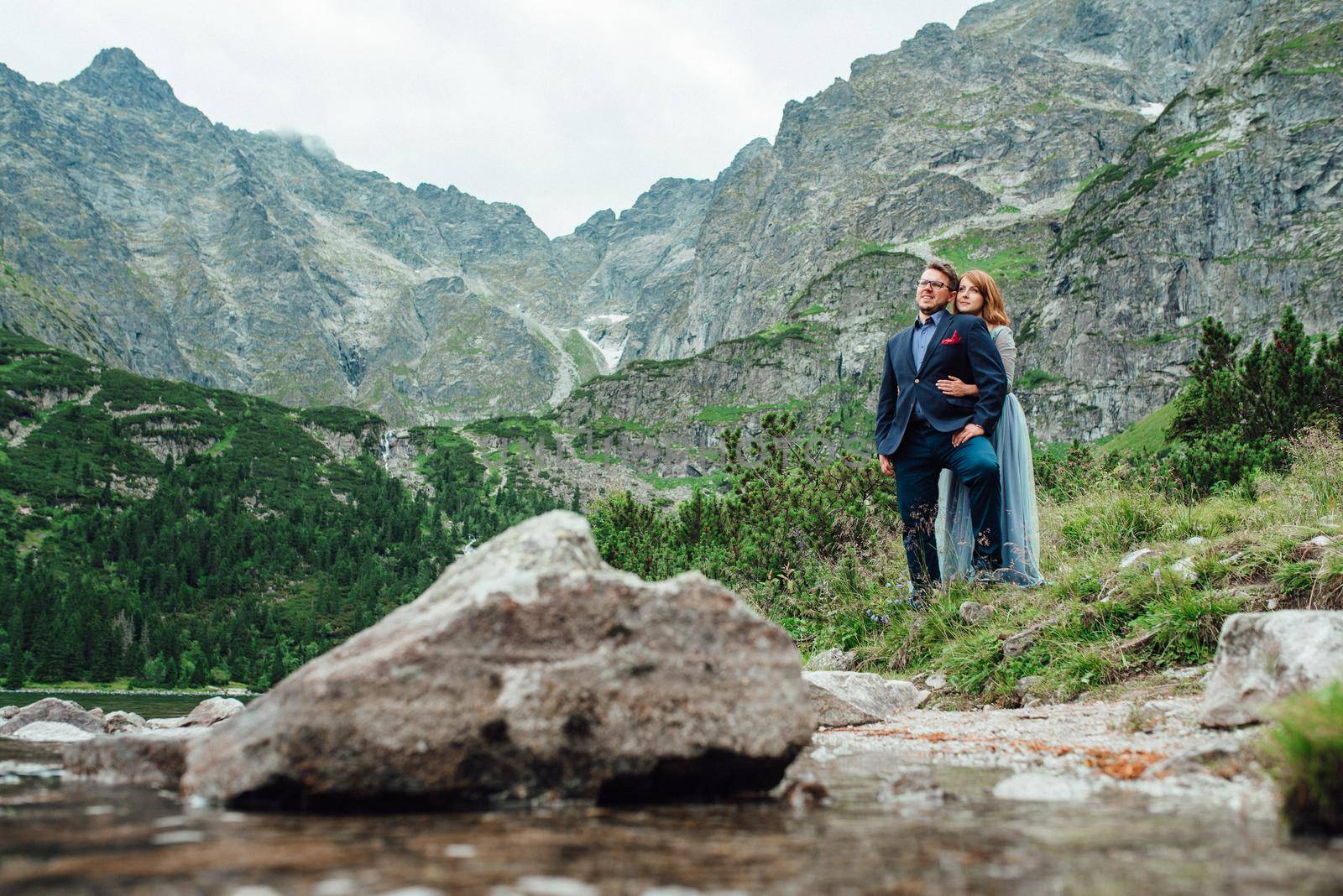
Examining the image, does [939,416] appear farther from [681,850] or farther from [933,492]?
[681,850]

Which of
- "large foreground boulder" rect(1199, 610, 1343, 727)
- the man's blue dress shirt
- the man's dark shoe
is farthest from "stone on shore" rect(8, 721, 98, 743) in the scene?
"large foreground boulder" rect(1199, 610, 1343, 727)

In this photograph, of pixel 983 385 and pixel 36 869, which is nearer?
pixel 36 869

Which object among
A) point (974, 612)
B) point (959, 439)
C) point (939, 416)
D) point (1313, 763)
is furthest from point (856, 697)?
point (1313, 763)

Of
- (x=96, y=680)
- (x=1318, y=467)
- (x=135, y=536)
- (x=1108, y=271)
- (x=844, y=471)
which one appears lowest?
(x=96, y=680)

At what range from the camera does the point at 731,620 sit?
3850mm

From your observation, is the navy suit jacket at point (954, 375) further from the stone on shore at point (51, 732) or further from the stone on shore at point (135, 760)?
the stone on shore at point (51, 732)

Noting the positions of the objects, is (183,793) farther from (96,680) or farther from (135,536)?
(135,536)

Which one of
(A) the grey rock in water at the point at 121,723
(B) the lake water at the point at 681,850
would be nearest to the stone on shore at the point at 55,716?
(A) the grey rock in water at the point at 121,723

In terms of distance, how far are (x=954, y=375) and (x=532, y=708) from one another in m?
6.90

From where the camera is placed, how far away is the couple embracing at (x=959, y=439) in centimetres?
863

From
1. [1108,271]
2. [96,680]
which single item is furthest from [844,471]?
[1108,271]

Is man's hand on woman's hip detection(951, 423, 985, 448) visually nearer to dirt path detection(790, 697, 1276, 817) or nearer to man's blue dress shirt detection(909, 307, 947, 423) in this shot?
man's blue dress shirt detection(909, 307, 947, 423)

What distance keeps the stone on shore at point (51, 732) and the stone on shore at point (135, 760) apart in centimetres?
590

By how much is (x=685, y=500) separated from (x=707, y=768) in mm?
17779
